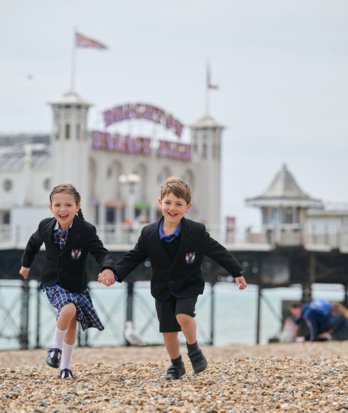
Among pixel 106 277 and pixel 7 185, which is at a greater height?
pixel 7 185

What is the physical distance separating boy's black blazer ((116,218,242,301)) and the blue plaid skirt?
48 centimetres

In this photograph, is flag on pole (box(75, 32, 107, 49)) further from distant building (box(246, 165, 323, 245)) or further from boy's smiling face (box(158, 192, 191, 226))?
boy's smiling face (box(158, 192, 191, 226))

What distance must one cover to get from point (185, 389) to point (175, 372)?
0.79 m

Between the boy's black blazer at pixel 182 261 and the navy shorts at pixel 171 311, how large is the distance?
4cm

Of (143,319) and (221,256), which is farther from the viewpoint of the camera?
(143,319)

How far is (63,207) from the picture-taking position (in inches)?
369

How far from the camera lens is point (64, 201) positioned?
9375 millimetres

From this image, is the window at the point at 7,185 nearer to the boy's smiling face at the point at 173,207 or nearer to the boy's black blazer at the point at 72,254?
the boy's black blazer at the point at 72,254

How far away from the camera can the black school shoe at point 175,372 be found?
368 inches

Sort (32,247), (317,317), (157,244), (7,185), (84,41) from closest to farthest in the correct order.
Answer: (157,244) < (32,247) < (317,317) < (84,41) < (7,185)

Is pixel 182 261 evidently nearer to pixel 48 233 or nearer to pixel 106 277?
pixel 106 277

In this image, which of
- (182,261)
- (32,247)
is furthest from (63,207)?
(182,261)

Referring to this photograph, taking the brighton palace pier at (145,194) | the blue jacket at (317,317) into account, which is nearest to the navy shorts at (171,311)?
the blue jacket at (317,317)

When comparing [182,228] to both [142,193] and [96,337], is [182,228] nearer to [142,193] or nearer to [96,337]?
[142,193]
